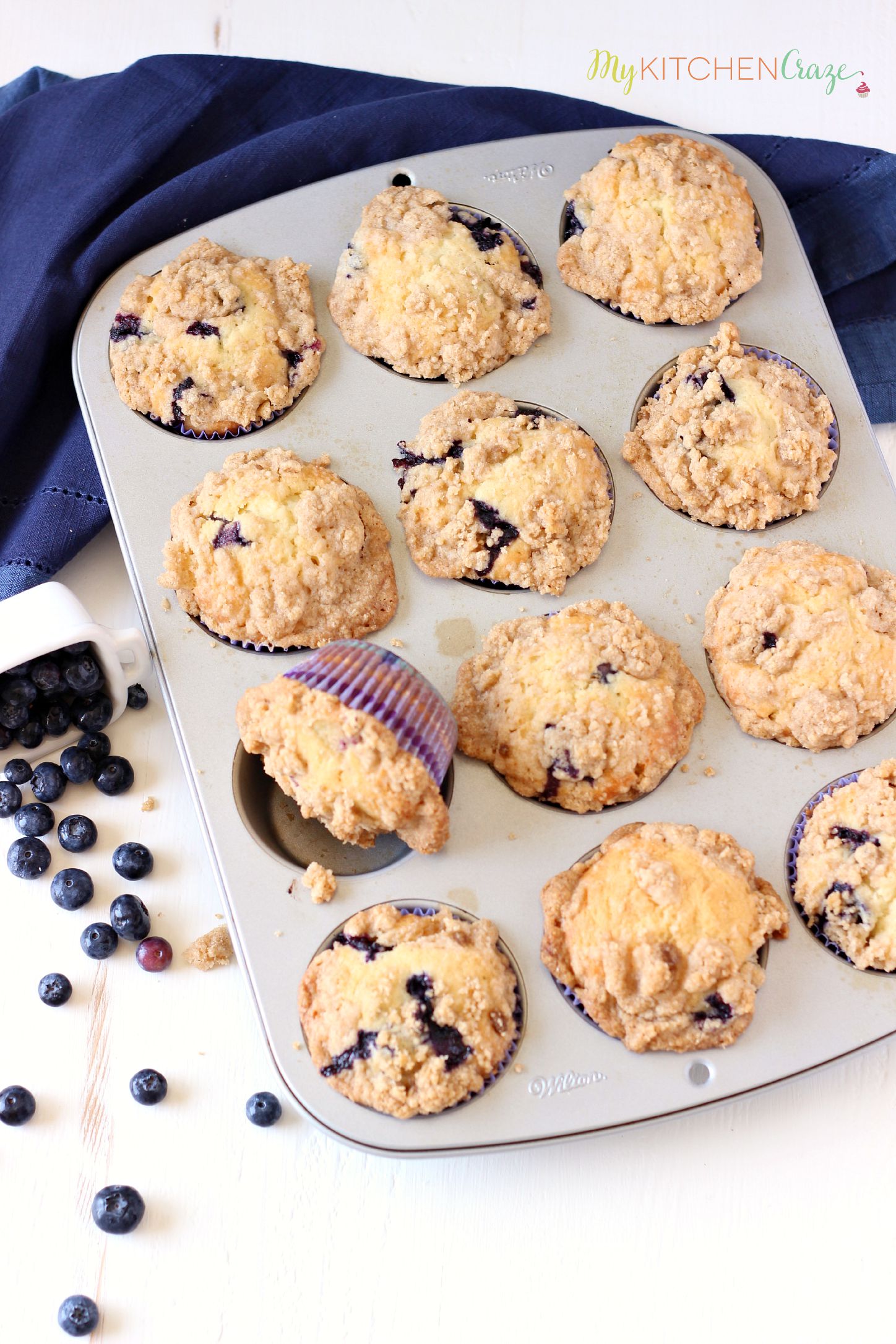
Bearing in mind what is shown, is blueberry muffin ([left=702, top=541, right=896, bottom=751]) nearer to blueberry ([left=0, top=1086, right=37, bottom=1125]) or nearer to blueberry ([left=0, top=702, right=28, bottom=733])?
blueberry ([left=0, top=702, right=28, bottom=733])

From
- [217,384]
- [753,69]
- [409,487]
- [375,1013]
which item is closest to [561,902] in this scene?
[375,1013]

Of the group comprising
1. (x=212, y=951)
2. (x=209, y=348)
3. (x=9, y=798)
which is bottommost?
(x=212, y=951)

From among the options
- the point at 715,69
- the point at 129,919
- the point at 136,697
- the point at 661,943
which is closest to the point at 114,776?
the point at 136,697

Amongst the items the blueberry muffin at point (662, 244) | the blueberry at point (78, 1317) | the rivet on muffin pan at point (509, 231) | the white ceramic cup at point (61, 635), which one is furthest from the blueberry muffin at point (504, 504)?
the blueberry at point (78, 1317)

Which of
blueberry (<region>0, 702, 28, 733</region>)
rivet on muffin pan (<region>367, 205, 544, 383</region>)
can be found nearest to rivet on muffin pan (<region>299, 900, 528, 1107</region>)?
blueberry (<region>0, 702, 28, 733</region>)

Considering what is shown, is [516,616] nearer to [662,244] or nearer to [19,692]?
[662,244]

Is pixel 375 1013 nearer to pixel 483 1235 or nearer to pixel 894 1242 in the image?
pixel 483 1235

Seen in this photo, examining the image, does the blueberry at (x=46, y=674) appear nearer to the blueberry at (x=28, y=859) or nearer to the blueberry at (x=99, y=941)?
the blueberry at (x=28, y=859)
